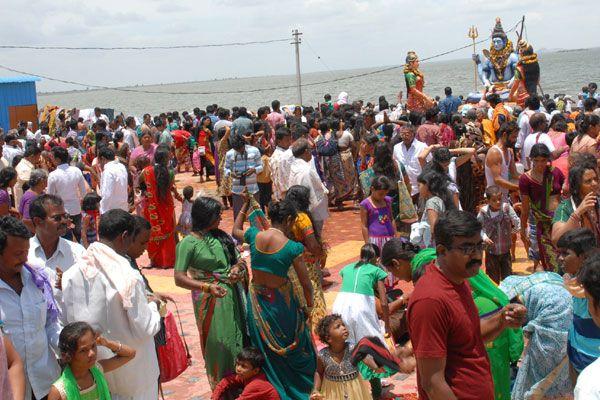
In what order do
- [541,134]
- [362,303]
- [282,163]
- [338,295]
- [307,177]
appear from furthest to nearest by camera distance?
[541,134], [282,163], [307,177], [338,295], [362,303]

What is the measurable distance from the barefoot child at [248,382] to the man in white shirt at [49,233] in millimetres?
1420

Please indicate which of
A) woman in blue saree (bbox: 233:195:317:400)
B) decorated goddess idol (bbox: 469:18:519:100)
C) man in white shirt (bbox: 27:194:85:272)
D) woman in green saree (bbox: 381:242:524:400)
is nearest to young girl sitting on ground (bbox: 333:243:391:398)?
woman in blue saree (bbox: 233:195:317:400)

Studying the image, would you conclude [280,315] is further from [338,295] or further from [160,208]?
[160,208]

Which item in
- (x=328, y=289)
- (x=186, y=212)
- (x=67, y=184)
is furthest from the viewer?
(x=186, y=212)

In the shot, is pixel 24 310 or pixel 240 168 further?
pixel 240 168

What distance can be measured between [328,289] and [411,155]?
6.87ft

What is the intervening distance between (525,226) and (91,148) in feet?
37.2

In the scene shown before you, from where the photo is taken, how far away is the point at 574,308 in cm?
429

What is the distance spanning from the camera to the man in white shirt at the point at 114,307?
14.1ft

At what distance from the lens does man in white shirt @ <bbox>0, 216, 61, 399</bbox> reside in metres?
4.11

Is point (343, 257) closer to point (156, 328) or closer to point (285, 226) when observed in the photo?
point (285, 226)

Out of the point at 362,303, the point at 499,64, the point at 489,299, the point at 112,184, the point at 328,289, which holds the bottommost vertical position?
the point at 328,289

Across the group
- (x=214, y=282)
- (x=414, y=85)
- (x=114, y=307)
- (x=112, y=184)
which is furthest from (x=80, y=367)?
(x=414, y=85)

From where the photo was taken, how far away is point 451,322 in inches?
135
